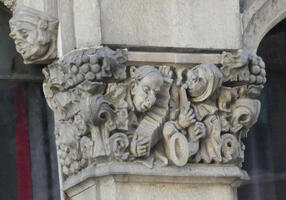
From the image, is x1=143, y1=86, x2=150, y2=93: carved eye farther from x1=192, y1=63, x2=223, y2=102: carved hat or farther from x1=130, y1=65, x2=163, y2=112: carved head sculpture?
x1=192, y1=63, x2=223, y2=102: carved hat

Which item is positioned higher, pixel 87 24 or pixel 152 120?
pixel 87 24

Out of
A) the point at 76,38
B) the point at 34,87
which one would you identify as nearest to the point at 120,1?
the point at 76,38

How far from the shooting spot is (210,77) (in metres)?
13.2

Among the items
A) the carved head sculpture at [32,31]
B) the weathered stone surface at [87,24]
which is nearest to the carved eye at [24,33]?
the carved head sculpture at [32,31]

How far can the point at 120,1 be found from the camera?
13195mm

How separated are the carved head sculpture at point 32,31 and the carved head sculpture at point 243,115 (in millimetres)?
1699

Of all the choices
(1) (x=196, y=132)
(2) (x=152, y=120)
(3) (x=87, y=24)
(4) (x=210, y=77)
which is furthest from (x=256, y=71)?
(3) (x=87, y=24)

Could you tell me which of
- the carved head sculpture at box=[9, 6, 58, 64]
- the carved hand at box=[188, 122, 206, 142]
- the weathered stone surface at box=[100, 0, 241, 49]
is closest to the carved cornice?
the carved head sculpture at box=[9, 6, 58, 64]

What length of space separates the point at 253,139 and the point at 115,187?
2.30 meters

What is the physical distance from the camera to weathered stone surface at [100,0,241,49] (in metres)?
13.1

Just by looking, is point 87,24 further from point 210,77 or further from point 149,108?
point 210,77

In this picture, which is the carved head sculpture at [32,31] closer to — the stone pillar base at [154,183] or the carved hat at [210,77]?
the stone pillar base at [154,183]

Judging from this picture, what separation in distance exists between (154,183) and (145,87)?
832 millimetres

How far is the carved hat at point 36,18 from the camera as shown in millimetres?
13195
